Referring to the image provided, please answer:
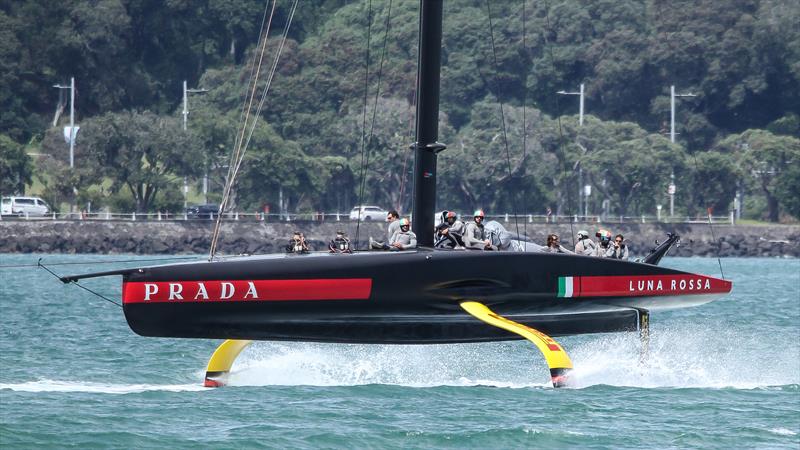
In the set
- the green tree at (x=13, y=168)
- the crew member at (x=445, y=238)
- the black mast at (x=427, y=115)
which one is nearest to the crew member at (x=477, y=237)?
the crew member at (x=445, y=238)

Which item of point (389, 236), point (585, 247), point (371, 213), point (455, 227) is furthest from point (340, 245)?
point (371, 213)

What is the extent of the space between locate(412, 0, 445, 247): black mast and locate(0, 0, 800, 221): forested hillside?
44.3m

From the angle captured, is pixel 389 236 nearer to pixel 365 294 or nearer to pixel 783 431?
pixel 365 294

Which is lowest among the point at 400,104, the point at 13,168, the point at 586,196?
the point at 586,196

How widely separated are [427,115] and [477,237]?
153 cm

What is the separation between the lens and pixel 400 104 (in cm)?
6844

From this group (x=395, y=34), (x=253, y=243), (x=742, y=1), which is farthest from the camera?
(x=742, y=1)

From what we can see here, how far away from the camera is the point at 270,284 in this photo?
13.5 meters

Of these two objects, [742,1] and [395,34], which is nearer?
[395,34]

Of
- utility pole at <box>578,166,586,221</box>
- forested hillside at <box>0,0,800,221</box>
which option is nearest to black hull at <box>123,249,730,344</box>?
forested hillside at <box>0,0,800,221</box>

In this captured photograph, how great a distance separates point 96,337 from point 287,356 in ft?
18.5

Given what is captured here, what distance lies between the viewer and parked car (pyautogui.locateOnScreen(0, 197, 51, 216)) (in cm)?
6138

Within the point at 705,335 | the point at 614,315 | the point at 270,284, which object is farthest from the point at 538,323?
the point at 705,335

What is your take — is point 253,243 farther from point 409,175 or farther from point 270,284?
point 270,284
